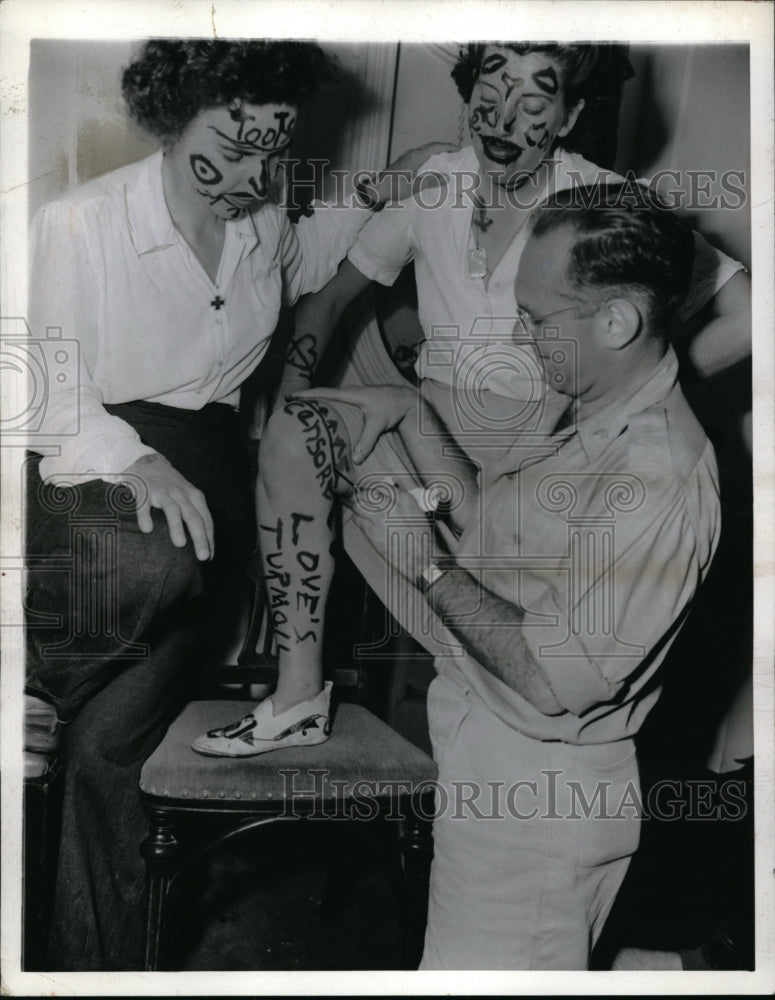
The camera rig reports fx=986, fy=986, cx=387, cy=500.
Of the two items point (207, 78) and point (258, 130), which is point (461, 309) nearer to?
point (258, 130)

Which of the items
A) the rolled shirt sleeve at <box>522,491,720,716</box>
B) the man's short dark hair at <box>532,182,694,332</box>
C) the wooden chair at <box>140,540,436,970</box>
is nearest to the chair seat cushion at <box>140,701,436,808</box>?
the wooden chair at <box>140,540,436,970</box>

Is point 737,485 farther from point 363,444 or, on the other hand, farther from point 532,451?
point 363,444

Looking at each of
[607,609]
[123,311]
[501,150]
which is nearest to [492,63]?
[501,150]

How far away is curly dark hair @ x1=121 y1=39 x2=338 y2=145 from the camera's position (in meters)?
1.79

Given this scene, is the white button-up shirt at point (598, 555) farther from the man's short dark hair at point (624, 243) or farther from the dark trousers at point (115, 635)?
the dark trousers at point (115, 635)

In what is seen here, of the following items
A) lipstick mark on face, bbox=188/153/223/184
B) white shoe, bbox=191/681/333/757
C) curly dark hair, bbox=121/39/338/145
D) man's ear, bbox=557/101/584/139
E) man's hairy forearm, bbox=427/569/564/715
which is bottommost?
A: white shoe, bbox=191/681/333/757

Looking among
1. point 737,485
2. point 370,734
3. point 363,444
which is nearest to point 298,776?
point 370,734

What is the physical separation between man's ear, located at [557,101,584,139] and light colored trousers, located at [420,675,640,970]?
1041 mm

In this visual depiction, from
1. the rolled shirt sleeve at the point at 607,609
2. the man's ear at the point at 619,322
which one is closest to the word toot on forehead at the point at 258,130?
the man's ear at the point at 619,322

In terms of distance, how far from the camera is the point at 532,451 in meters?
1.83

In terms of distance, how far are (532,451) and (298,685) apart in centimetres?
62

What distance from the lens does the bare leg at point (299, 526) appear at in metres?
1.82

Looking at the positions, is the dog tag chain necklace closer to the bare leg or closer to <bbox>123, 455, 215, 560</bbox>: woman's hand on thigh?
the bare leg

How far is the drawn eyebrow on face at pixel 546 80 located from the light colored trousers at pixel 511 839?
111 cm
